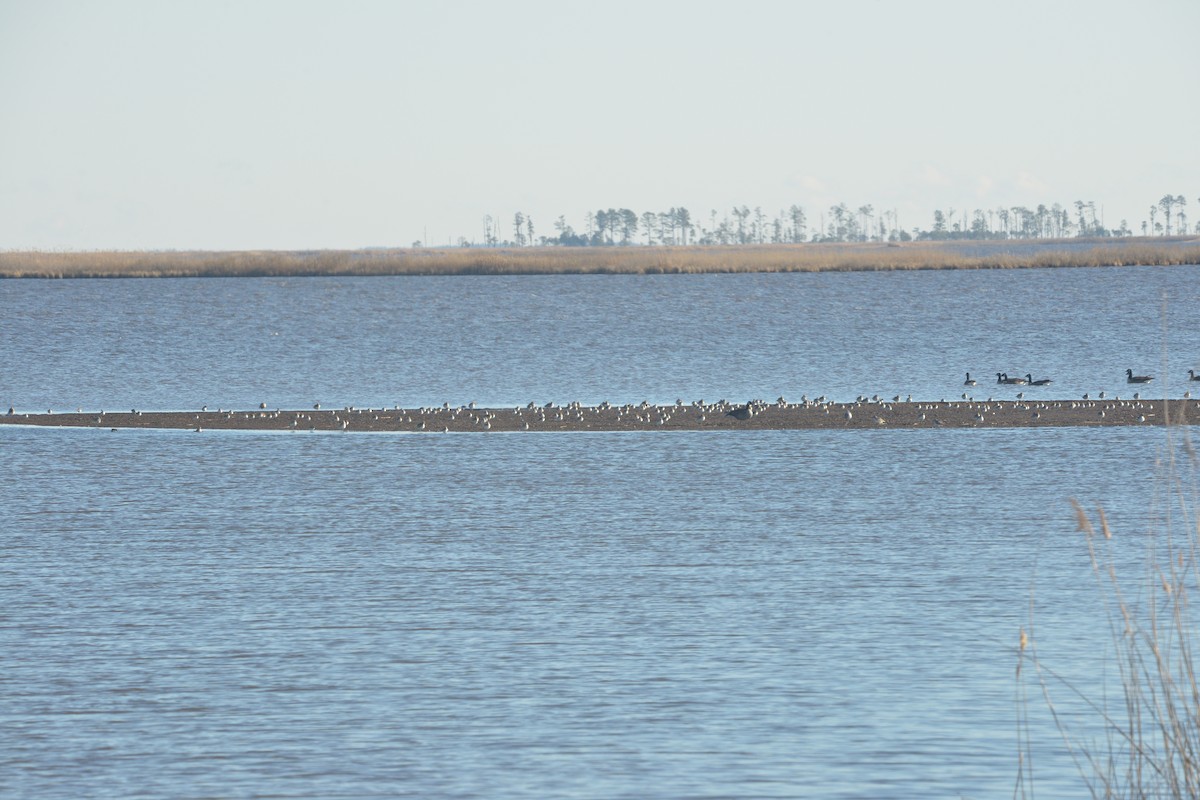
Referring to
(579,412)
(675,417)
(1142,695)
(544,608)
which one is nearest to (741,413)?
(675,417)

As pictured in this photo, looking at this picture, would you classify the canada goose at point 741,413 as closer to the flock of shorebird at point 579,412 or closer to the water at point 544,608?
the flock of shorebird at point 579,412

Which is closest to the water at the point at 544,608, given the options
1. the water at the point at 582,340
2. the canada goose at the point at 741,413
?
the canada goose at the point at 741,413

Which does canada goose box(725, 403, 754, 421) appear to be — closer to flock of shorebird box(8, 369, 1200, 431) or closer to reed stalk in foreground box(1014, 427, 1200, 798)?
flock of shorebird box(8, 369, 1200, 431)

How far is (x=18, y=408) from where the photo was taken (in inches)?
1658

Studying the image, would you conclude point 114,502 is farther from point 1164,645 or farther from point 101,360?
point 101,360

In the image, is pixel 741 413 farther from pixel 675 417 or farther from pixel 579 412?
pixel 579 412

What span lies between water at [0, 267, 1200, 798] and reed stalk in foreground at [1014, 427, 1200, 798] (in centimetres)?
25

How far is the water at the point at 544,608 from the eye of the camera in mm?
10906

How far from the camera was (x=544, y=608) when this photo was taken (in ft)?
51.1

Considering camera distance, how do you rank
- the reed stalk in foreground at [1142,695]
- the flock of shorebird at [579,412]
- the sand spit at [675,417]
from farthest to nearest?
the flock of shorebird at [579,412], the sand spit at [675,417], the reed stalk in foreground at [1142,695]

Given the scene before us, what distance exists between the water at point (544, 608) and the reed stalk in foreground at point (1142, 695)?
0.83 feet

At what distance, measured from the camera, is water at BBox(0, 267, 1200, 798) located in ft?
35.8

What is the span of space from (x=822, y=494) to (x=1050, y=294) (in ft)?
270

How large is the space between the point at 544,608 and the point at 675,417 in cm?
1955
